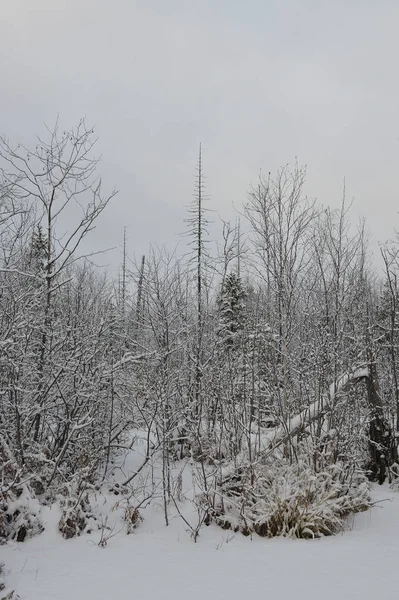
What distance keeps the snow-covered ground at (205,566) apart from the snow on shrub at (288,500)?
0.16 meters

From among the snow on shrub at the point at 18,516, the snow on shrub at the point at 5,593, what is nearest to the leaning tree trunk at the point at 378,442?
the snow on shrub at the point at 18,516

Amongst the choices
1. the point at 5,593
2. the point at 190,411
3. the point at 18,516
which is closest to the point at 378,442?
the point at 190,411

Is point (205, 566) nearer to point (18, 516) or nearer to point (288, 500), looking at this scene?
point (288, 500)

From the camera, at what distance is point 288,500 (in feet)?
16.1

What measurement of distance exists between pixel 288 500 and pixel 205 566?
129 cm

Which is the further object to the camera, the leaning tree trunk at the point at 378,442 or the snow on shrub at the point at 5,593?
the leaning tree trunk at the point at 378,442

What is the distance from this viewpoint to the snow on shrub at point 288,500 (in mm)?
4824

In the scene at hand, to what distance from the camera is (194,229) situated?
21.8m

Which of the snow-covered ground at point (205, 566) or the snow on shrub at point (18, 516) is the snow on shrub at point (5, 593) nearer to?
the snow-covered ground at point (205, 566)

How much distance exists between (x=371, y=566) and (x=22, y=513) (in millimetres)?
3548

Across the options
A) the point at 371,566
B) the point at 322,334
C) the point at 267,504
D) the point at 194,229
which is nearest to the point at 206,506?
the point at 267,504

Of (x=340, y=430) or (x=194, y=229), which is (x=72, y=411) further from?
(x=194, y=229)

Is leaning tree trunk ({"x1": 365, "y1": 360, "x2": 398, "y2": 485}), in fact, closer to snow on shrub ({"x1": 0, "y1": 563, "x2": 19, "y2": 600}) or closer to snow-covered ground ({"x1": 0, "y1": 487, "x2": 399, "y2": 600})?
snow-covered ground ({"x1": 0, "y1": 487, "x2": 399, "y2": 600})

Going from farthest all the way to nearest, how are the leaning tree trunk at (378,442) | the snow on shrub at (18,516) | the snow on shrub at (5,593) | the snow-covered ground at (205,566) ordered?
the leaning tree trunk at (378,442) → the snow on shrub at (18,516) → the snow-covered ground at (205,566) → the snow on shrub at (5,593)
